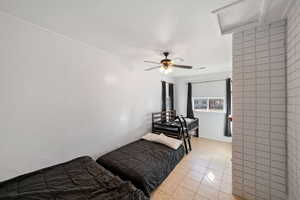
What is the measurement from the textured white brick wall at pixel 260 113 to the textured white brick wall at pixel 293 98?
0.32 ft

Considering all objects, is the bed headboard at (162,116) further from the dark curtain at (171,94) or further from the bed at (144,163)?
the bed at (144,163)

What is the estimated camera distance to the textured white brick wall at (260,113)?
1514mm

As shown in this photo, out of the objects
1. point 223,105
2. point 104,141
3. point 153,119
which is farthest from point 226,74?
point 104,141

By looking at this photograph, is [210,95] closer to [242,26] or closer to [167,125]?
[167,125]

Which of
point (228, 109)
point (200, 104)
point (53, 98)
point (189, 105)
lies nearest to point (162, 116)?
point (189, 105)

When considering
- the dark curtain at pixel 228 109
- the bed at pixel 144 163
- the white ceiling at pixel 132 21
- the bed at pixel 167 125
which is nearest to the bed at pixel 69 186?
the bed at pixel 144 163

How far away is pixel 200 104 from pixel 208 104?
299 mm

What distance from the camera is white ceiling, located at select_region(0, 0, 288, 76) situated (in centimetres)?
127

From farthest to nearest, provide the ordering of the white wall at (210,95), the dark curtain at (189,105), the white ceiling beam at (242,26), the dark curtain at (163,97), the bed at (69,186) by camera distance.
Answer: the dark curtain at (189,105), the dark curtain at (163,97), the white wall at (210,95), the white ceiling beam at (242,26), the bed at (69,186)

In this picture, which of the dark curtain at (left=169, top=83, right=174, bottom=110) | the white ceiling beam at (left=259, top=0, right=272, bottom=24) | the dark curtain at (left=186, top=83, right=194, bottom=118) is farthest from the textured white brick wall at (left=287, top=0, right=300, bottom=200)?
the dark curtain at (left=169, top=83, right=174, bottom=110)

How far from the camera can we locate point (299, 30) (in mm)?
1168

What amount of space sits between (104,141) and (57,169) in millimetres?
903

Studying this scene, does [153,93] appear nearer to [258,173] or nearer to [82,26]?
[82,26]

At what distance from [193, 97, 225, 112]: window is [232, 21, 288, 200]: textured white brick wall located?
8.93ft
